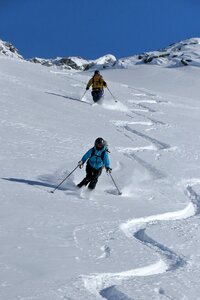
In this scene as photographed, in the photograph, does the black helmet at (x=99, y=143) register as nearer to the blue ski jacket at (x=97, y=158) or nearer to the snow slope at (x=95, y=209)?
the blue ski jacket at (x=97, y=158)

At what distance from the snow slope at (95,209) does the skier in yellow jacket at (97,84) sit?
5.11 ft

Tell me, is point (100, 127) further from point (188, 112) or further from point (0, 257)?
point (0, 257)

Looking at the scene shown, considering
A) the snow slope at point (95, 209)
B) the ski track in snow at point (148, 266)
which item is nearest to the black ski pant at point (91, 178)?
the snow slope at point (95, 209)

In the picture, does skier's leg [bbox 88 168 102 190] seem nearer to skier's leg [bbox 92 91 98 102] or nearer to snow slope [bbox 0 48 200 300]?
snow slope [bbox 0 48 200 300]

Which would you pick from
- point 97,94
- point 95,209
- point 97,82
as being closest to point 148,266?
point 95,209

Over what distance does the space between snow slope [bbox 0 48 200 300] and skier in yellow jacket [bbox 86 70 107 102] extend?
156cm

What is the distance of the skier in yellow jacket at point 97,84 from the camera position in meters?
20.7

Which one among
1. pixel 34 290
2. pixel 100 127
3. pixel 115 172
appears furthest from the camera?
pixel 100 127

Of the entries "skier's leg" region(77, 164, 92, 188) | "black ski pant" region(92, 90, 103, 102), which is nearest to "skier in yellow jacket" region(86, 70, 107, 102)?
"black ski pant" region(92, 90, 103, 102)

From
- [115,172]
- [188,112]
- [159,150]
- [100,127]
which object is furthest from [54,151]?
[188,112]

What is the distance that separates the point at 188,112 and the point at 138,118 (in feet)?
16.8

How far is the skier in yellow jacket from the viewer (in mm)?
20700

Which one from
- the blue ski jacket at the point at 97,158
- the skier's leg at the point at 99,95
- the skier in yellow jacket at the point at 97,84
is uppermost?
the skier in yellow jacket at the point at 97,84

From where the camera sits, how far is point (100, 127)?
55.0 feet
